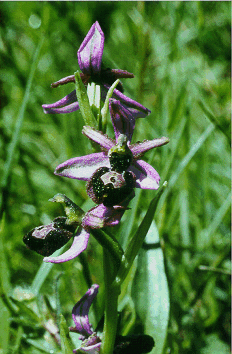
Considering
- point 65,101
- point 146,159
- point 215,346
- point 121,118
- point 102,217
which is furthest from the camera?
point 146,159

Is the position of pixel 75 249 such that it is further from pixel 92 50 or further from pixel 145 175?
pixel 92 50

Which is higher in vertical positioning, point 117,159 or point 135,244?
point 117,159

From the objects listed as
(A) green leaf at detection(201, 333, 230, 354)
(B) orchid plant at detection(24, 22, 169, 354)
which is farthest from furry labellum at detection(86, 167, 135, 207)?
(A) green leaf at detection(201, 333, 230, 354)

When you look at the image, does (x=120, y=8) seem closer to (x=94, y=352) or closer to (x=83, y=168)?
(x=83, y=168)

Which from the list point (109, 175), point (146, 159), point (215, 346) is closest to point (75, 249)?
point (109, 175)

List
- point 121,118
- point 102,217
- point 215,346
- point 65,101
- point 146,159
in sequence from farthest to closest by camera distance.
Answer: point 146,159, point 215,346, point 65,101, point 121,118, point 102,217

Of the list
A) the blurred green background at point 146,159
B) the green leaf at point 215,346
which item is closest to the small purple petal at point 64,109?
the blurred green background at point 146,159

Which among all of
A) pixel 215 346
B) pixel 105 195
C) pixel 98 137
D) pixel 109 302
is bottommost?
pixel 215 346

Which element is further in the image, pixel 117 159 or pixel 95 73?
pixel 95 73
